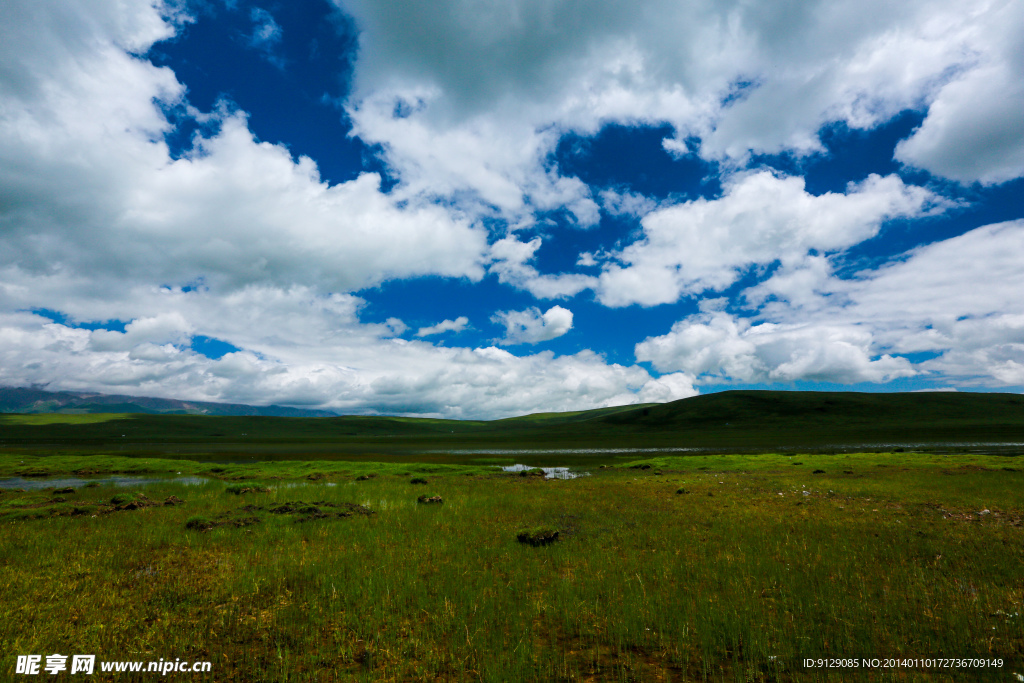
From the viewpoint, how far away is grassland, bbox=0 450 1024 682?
7398mm

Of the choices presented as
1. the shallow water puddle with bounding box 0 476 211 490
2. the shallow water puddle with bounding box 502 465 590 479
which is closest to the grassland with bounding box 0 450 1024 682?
the shallow water puddle with bounding box 0 476 211 490

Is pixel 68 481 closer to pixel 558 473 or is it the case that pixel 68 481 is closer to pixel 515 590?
pixel 558 473

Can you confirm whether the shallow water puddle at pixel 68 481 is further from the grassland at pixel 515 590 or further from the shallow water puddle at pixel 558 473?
the shallow water puddle at pixel 558 473

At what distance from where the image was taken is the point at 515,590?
1040cm

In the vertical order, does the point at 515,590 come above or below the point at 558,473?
above

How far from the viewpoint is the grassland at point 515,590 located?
24.3 feet

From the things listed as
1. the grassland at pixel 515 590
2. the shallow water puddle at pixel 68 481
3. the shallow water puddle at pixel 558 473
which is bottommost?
the shallow water puddle at pixel 558 473

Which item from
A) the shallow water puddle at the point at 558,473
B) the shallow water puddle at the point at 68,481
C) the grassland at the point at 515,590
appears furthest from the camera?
the shallow water puddle at the point at 558,473

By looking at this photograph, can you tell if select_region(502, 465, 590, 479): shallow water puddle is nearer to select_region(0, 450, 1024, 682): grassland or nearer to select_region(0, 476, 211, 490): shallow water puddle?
select_region(0, 450, 1024, 682): grassland

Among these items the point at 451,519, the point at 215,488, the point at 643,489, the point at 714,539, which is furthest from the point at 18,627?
the point at 643,489

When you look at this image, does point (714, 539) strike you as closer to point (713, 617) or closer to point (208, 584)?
point (713, 617)

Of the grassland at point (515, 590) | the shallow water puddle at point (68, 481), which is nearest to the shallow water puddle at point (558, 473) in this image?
the grassland at point (515, 590)

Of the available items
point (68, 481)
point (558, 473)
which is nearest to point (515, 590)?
point (558, 473)

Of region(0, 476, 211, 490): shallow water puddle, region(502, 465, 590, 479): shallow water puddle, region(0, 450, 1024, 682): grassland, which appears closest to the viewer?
region(0, 450, 1024, 682): grassland
